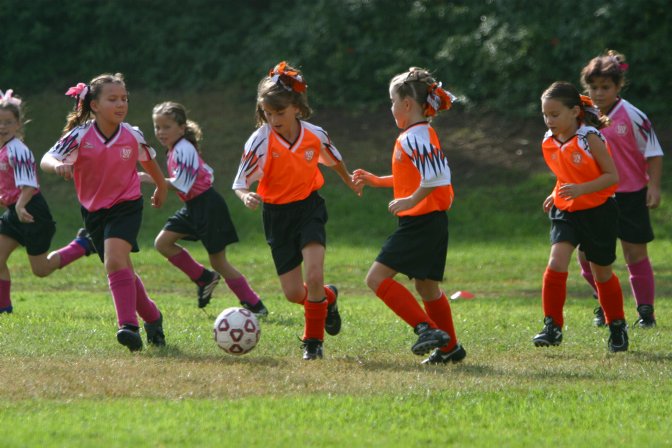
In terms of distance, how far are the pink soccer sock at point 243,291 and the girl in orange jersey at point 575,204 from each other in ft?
9.66

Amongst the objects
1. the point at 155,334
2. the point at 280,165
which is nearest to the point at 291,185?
the point at 280,165

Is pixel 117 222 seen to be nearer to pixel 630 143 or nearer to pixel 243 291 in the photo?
pixel 243 291

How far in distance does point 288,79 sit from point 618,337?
2.70 metres

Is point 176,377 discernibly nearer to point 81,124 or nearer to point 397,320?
point 81,124

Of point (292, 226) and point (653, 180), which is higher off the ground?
point (653, 180)

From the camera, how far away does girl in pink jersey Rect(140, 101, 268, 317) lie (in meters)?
9.78

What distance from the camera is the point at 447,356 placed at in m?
7.05

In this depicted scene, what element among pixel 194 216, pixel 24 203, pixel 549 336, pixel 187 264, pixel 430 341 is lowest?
pixel 549 336

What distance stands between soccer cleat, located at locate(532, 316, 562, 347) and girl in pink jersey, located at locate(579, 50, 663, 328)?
1.57 m

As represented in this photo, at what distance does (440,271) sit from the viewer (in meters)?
6.95

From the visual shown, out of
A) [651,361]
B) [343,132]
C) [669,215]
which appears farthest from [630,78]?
[651,361]

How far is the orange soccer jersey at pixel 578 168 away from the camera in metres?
7.43

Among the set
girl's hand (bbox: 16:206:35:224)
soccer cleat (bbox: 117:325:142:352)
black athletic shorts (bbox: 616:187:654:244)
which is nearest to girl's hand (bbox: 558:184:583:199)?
black athletic shorts (bbox: 616:187:654:244)

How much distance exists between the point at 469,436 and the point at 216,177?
43.8ft
